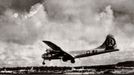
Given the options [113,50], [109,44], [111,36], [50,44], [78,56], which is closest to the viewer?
[50,44]

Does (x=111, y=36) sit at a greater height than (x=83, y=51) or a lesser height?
greater

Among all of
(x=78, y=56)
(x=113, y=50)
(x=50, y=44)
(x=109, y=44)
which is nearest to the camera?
(x=50, y=44)

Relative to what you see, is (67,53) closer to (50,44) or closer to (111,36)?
(50,44)

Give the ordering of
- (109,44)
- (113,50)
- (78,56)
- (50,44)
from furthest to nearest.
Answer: (109,44), (113,50), (78,56), (50,44)

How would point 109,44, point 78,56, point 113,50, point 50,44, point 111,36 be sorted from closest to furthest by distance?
point 50,44
point 78,56
point 113,50
point 109,44
point 111,36

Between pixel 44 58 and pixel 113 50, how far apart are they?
2141 cm

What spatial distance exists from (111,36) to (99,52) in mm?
13913

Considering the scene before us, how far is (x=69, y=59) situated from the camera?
225ft

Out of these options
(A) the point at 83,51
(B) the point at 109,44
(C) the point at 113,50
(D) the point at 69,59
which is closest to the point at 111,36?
(B) the point at 109,44

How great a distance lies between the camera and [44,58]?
7044 cm

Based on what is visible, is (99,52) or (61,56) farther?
(99,52)

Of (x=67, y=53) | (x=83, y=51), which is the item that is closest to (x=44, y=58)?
(x=67, y=53)

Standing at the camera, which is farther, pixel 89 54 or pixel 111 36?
pixel 111 36

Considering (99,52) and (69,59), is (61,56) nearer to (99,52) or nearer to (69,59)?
(69,59)
